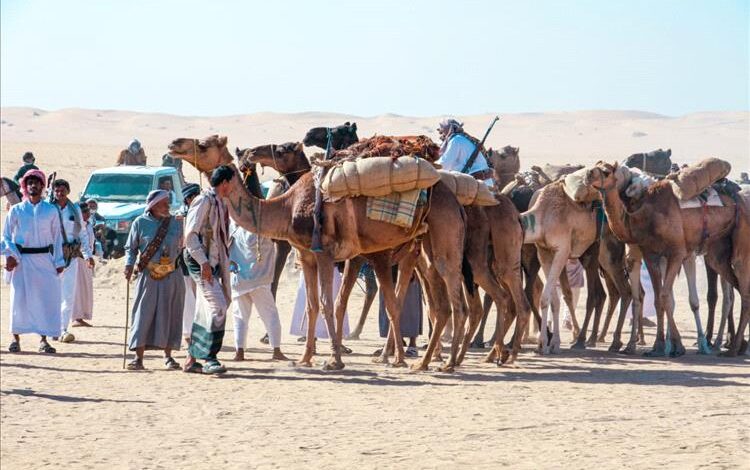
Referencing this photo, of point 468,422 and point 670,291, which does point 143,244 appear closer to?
point 468,422

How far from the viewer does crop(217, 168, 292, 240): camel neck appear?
1263cm

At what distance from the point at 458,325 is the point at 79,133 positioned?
275ft

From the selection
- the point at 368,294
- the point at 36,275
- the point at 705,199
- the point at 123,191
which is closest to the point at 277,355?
the point at 36,275

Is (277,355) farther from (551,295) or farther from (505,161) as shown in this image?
(505,161)

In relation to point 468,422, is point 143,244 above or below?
above

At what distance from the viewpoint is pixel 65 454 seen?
9.12 metres

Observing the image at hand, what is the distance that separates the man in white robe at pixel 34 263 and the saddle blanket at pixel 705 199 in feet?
21.9

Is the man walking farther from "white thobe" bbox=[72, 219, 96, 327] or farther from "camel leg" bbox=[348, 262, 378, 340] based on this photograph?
"white thobe" bbox=[72, 219, 96, 327]

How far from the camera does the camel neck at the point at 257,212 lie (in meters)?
12.6

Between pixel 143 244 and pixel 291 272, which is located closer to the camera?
pixel 143 244

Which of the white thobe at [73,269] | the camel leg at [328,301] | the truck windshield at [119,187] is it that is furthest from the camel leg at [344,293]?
the truck windshield at [119,187]

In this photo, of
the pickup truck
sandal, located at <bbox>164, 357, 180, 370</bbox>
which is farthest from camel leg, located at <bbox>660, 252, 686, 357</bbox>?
the pickup truck

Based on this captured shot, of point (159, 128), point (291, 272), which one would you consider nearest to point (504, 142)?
point (159, 128)

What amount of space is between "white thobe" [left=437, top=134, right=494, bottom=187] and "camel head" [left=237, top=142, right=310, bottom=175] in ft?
4.79
